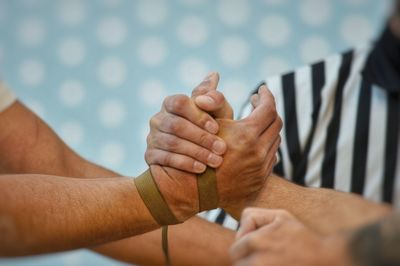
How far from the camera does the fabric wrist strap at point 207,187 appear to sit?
1213 millimetres

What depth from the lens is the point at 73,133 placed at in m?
2.45

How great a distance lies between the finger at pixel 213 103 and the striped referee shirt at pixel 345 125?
0.40m

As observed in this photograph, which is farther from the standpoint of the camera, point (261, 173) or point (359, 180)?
point (359, 180)

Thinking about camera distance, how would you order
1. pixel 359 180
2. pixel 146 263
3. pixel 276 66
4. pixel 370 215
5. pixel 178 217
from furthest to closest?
pixel 276 66, pixel 359 180, pixel 146 263, pixel 178 217, pixel 370 215

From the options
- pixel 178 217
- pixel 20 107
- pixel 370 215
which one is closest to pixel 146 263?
pixel 178 217

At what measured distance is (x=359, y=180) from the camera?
1658 millimetres

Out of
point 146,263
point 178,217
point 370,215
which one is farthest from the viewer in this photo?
point 146,263

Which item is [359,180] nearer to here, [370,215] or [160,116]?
[160,116]

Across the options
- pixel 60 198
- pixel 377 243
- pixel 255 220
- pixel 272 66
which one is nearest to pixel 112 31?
pixel 272 66

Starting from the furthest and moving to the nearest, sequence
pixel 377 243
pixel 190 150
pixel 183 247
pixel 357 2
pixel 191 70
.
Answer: pixel 191 70 → pixel 357 2 → pixel 183 247 → pixel 190 150 → pixel 377 243

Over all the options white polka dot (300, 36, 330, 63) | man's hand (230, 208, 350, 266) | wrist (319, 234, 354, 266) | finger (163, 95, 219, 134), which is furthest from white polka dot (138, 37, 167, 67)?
wrist (319, 234, 354, 266)

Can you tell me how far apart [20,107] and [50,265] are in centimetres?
116

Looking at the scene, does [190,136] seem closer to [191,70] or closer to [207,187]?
[207,187]

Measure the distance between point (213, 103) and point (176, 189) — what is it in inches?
7.2
